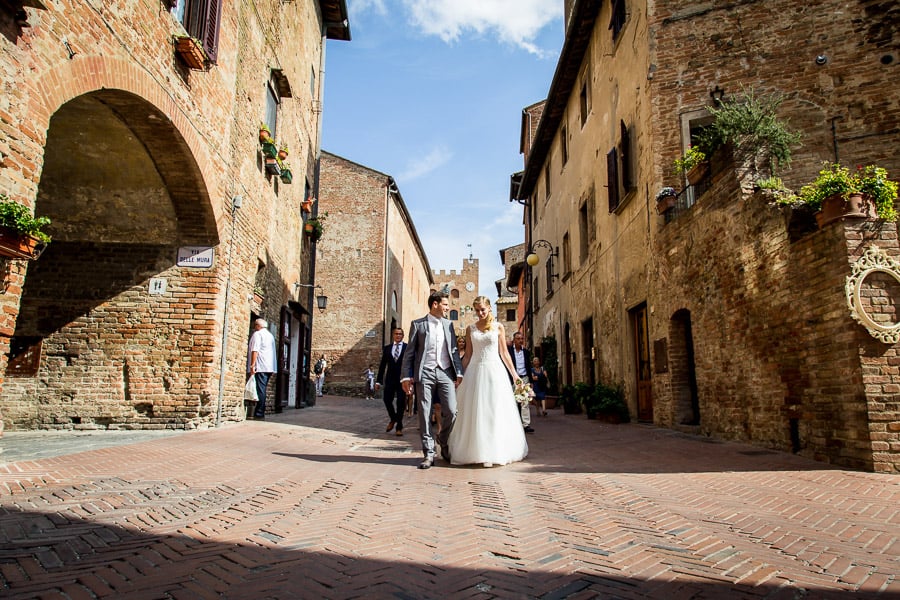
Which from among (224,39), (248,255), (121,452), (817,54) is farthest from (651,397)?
(224,39)

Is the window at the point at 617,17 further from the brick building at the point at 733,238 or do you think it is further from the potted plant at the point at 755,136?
the potted plant at the point at 755,136

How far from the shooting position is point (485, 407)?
5691mm

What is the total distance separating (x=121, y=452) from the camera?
5547 mm

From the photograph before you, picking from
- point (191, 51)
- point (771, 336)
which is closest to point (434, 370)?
point (771, 336)

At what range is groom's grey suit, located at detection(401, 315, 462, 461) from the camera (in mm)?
5629

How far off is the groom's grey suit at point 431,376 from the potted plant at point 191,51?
4.39m

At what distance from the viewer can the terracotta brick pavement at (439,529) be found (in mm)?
2293

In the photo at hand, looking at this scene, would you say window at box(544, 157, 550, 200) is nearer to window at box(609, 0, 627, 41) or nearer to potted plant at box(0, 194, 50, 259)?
window at box(609, 0, 627, 41)

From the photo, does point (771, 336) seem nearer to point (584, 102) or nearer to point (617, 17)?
point (617, 17)

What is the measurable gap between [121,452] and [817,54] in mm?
11482

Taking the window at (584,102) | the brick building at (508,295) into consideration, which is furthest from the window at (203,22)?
the brick building at (508,295)

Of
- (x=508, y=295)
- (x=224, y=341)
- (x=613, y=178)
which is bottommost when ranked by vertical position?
(x=224, y=341)

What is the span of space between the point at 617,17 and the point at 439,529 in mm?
12098

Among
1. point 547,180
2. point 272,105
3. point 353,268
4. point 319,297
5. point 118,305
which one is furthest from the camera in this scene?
point 353,268
